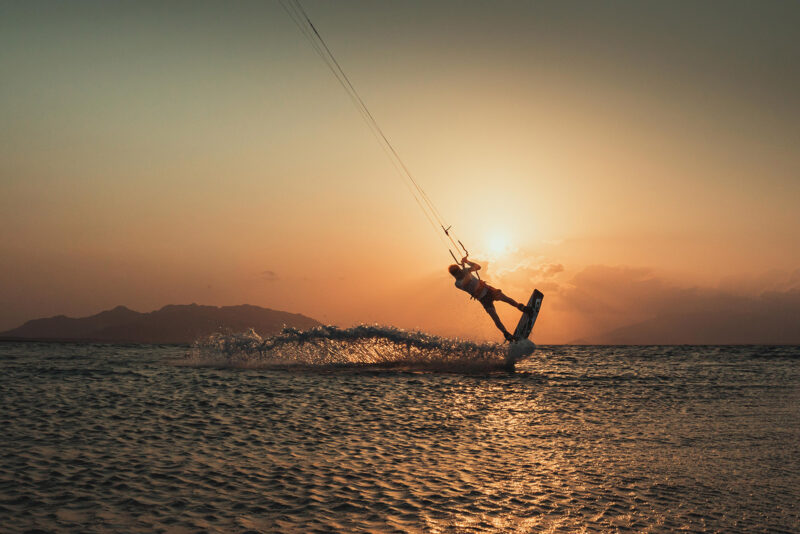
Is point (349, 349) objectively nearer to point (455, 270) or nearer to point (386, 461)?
point (455, 270)

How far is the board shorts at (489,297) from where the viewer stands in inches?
1309

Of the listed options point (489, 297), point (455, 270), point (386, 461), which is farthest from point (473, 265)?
point (386, 461)

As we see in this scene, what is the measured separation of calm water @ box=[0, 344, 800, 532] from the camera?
8.91 meters

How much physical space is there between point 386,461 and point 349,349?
27825 mm

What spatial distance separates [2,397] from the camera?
826 inches

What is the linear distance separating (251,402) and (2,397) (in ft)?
29.2

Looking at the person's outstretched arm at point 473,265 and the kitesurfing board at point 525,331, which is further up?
the person's outstretched arm at point 473,265

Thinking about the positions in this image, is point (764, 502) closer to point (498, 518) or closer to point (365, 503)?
point (498, 518)

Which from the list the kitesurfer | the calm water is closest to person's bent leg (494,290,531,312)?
the kitesurfer

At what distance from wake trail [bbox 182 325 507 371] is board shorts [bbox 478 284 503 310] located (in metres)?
5.36

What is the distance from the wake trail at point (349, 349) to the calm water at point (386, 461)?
545 inches

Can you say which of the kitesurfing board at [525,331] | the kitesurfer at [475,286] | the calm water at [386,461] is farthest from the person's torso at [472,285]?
the calm water at [386,461]

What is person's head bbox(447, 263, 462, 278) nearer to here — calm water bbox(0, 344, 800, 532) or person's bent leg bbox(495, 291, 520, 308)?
person's bent leg bbox(495, 291, 520, 308)

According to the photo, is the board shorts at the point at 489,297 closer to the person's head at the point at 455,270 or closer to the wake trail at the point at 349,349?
the person's head at the point at 455,270
